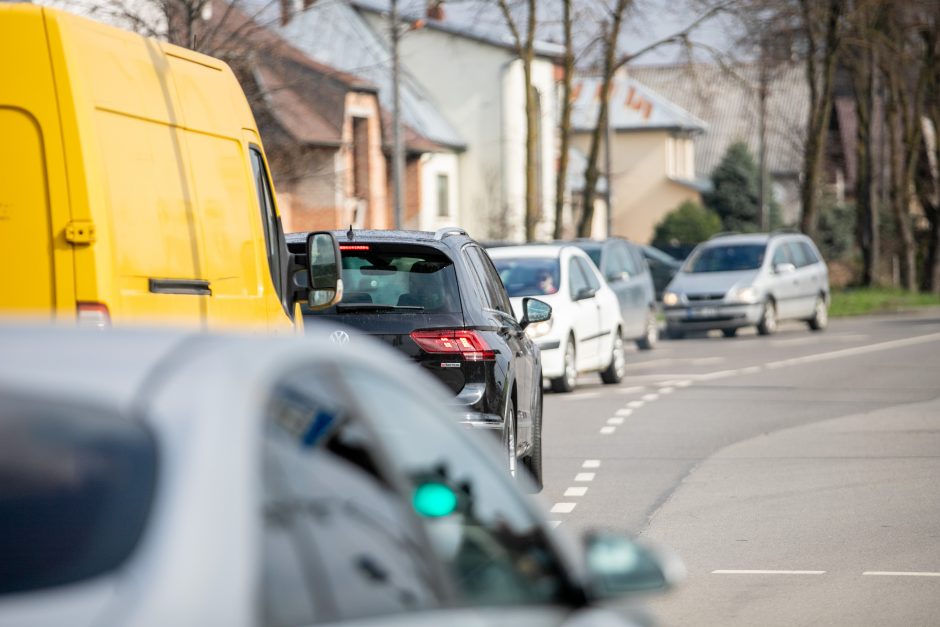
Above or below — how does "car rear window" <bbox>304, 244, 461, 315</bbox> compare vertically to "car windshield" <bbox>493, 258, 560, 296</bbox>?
above

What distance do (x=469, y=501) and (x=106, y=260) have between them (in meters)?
2.94

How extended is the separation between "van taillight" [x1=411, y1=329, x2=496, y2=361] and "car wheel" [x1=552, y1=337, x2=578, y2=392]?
357 inches

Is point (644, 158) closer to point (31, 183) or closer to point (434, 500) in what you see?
point (31, 183)

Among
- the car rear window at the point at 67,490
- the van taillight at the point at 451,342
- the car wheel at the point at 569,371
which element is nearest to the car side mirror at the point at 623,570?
the car rear window at the point at 67,490

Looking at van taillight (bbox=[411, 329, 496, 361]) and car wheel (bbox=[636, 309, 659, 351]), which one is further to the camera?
car wheel (bbox=[636, 309, 659, 351])

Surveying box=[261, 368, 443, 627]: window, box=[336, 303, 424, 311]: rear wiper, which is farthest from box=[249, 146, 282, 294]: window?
box=[261, 368, 443, 627]: window

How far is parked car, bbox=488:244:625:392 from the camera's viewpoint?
19.5 metres

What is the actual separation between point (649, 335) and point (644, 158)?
2423 inches

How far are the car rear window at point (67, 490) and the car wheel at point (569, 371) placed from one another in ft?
56.5

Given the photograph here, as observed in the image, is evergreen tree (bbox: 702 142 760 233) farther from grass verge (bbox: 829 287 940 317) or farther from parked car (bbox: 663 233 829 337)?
parked car (bbox: 663 233 829 337)

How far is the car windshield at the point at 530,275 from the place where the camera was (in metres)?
20.2

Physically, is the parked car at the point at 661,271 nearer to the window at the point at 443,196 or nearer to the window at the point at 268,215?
the window at the point at 443,196

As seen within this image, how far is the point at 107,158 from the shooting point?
6125 mm

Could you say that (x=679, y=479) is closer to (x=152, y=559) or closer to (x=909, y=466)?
(x=909, y=466)
